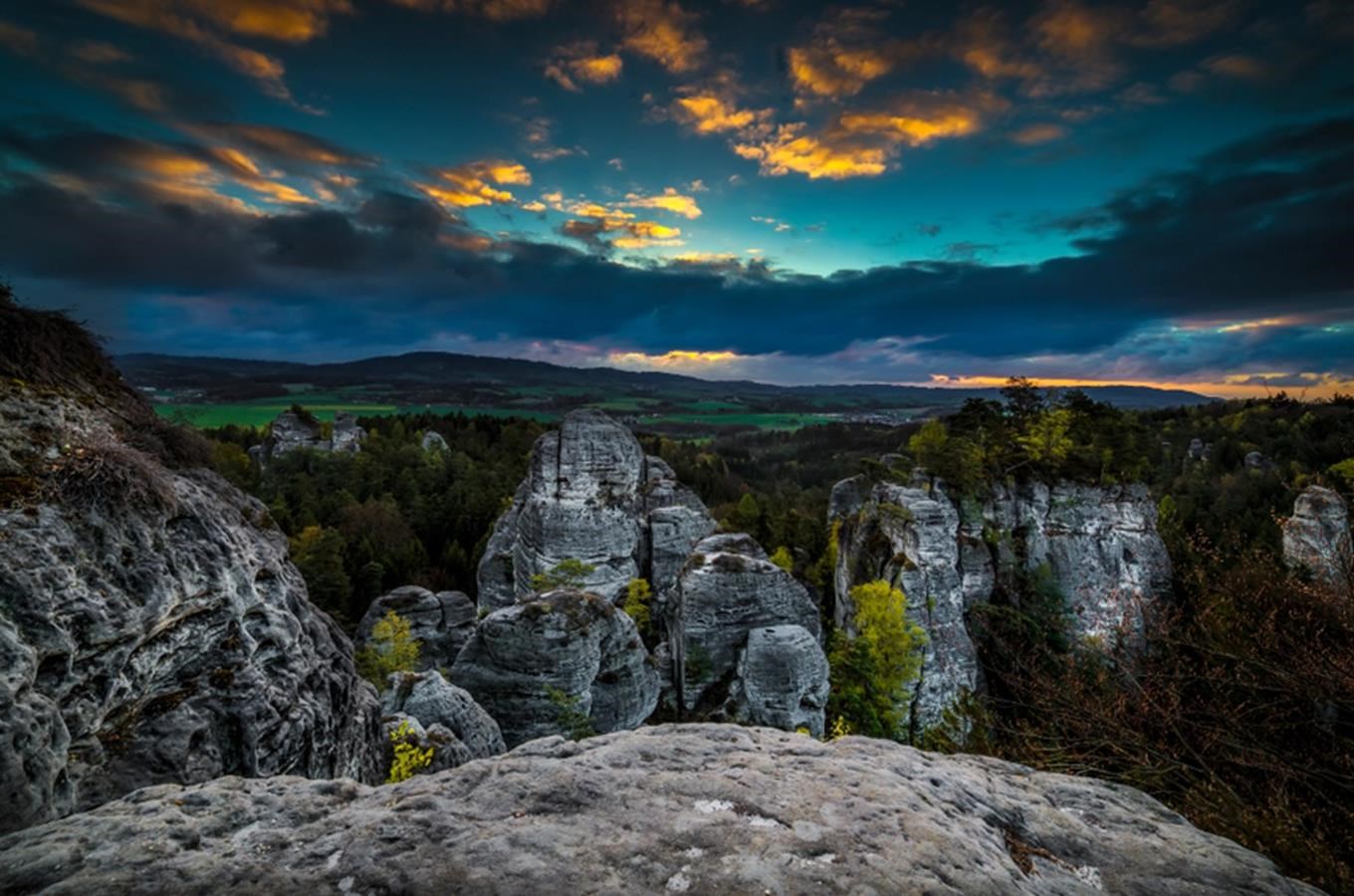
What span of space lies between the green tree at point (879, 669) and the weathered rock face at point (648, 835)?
1900 cm

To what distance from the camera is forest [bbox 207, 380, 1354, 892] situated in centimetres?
748

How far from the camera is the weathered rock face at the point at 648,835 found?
11.7ft

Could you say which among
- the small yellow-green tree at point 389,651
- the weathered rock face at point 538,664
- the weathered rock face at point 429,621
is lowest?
the weathered rock face at point 429,621

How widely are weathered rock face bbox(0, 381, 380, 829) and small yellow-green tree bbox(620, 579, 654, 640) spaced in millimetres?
22766

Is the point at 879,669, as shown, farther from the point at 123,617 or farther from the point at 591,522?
the point at 123,617

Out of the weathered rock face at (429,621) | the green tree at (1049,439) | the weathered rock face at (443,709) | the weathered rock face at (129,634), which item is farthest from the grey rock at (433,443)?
the weathered rock face at (129,634)

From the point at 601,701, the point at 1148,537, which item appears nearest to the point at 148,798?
the point at 601,701

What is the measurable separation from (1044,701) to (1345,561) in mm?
4642

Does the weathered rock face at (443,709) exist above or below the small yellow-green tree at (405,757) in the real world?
below

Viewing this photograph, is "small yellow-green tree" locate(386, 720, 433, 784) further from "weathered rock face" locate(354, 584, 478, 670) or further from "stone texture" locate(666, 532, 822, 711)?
"weathered rock face" locate(354, 584, 478, 670)

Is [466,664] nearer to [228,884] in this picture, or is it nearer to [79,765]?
[79,765]

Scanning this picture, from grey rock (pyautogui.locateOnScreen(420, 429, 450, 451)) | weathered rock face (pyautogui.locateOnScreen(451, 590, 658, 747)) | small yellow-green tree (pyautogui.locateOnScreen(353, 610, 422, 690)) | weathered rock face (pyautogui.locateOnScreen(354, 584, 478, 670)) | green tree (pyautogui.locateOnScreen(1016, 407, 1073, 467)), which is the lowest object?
weathered rock face (pyautogui.locateOnScreen(354, 584, 478, 670))

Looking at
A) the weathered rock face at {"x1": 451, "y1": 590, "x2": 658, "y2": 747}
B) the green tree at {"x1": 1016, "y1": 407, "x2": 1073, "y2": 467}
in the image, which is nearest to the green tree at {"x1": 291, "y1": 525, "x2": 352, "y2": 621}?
the weathered rock face at {"x1": 451, "y1": 590, "x2": 658, "y2": 747}

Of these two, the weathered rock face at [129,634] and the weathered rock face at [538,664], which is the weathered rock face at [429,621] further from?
the weathered rock face at [129,634]
